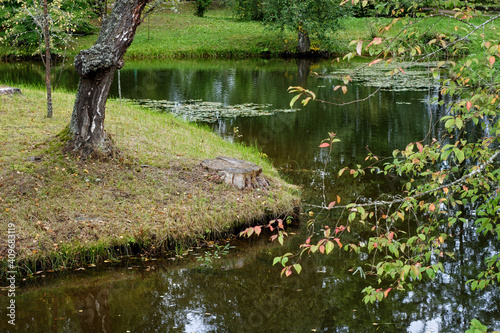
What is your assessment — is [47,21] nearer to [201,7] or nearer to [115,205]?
[115,205]

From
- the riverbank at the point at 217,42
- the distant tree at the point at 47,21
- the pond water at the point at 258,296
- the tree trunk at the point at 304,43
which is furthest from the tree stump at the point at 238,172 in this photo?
the tree trunk at the point at 304,43

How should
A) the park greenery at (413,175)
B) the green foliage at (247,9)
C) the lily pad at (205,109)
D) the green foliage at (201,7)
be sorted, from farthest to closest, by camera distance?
the green foliage at (201,7)
the green foliage at (247,9)
the lily pad at (205,109)
the park greenery at (413,175)

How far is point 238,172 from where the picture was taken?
7527 millimetres

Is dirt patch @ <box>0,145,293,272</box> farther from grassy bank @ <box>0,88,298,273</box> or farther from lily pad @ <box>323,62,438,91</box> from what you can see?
lily pad @ <box>323,62,438,91</box>

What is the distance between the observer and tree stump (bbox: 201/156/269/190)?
7512 millimetres

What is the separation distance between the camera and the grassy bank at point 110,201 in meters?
5.85

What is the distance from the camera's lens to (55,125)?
9.26 metres

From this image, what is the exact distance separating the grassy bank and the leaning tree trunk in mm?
358

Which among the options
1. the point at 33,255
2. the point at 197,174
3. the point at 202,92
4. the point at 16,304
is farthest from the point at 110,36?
the point at 202,92

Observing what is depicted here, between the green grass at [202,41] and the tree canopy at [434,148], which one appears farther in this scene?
the green grass at [202,41]

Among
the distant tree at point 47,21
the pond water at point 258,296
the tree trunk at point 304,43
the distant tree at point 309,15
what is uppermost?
the distant tree at point 309,15

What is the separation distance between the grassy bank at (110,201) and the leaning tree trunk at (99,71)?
1.18 ft

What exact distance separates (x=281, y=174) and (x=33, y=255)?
5110 millimetres

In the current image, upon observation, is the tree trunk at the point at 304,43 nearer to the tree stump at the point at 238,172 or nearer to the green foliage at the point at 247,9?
the green foliage at the point at 247,9
